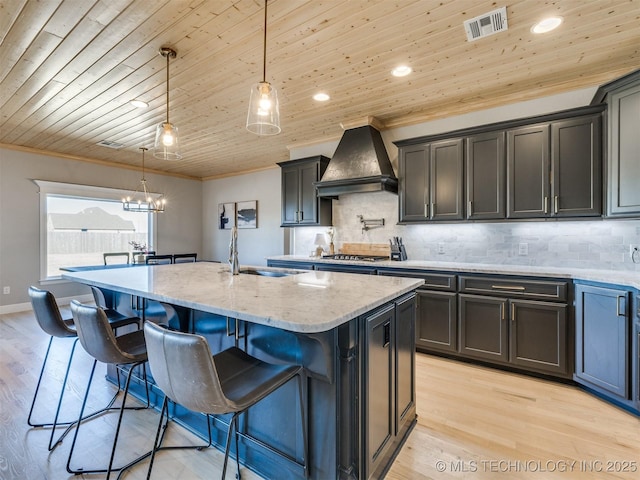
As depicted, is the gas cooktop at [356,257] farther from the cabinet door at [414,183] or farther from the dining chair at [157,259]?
the dining chair at [157,259]

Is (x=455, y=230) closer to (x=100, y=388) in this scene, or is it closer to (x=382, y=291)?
(x=382, y=291)

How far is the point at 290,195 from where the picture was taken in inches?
189

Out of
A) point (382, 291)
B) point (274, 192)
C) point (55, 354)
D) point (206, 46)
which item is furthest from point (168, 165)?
point (382, 291)

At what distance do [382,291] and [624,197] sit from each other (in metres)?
2.35

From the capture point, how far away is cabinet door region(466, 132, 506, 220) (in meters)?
3.16

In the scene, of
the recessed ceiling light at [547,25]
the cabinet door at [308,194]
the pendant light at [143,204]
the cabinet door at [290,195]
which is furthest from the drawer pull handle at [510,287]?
the pendant light at [143,204]

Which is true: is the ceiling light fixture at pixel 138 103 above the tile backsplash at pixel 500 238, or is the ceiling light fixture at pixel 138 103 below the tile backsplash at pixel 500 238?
above

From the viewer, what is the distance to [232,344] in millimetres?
1810

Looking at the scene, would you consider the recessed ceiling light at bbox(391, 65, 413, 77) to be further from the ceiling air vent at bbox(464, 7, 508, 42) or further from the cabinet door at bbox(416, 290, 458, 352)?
the cabinet door at bbox(416, 290, 458, 352)

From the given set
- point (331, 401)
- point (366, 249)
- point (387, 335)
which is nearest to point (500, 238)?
point (366, 249)

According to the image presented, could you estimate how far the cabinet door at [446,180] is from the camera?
3.39 meters

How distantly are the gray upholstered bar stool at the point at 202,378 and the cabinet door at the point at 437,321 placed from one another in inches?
86.3

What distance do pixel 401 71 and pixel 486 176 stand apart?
4.61 ft

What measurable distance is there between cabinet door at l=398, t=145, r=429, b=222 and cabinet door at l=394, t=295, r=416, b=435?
72.1 inches
